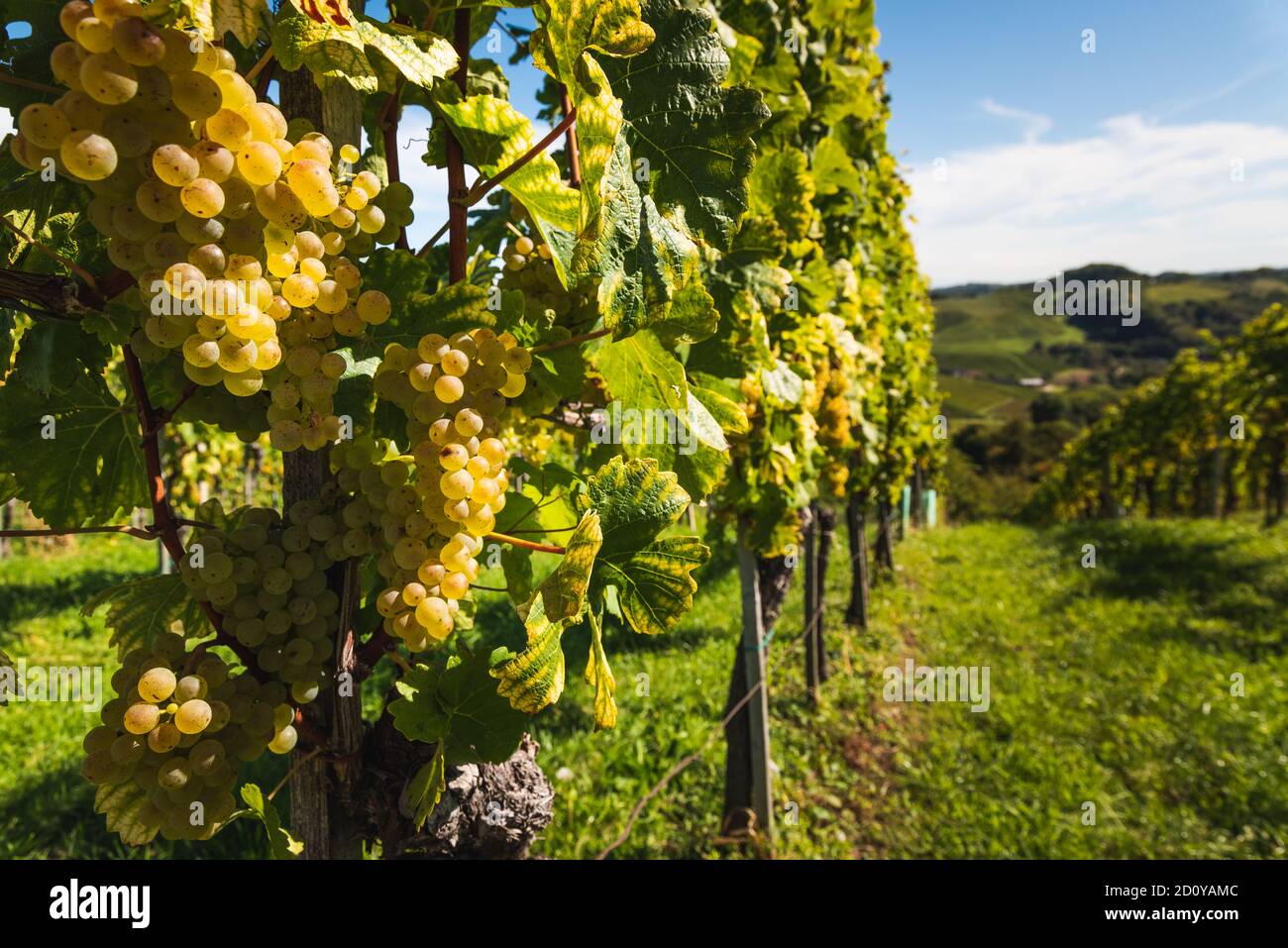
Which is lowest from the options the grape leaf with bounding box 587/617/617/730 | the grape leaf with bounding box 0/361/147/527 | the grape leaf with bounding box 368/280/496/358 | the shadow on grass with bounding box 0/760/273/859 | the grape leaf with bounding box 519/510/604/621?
the shadow on grass with bounding box 0/760/273/859

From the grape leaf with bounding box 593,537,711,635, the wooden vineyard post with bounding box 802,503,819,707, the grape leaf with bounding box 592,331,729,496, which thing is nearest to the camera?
the grape leaf with bounding box 593,537,711,635

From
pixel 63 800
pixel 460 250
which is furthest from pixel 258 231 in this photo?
pixel 63 800

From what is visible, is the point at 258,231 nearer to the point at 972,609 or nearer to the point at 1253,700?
the point at 1253,700

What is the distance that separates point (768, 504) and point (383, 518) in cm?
258

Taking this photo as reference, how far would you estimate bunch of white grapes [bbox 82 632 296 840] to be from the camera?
0.92 metres

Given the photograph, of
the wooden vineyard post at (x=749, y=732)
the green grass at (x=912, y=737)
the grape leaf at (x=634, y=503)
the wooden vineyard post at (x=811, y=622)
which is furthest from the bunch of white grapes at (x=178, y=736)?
the wooden vineyard post at (x=811, y=622)

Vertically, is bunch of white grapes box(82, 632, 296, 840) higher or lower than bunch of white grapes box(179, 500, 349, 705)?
lower

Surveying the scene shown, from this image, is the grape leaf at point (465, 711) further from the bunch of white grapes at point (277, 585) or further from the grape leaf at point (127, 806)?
the grape leaf at point (127, 806)

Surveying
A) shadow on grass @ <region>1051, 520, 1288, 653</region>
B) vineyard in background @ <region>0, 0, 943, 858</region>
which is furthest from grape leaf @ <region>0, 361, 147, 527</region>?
shadow on grass @ <region>1051, 520, 1288, 653</region>

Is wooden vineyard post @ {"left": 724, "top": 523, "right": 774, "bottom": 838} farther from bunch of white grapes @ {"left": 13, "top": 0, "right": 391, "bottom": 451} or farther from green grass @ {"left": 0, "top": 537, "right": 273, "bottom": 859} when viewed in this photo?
bunch of white grapes @ {"left": 13, "top": 0, "right": 391, "bottom": 451}

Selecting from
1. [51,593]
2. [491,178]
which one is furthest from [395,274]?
[51,593]

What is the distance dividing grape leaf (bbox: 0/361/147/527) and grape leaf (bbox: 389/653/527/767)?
548 mm

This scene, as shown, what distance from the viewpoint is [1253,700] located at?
22.2 feet

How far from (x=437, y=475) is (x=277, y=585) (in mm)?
277
